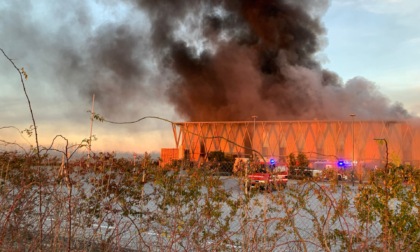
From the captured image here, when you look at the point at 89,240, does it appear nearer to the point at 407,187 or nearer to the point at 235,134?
the point at 407,187

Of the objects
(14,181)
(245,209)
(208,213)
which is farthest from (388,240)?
(14,181)

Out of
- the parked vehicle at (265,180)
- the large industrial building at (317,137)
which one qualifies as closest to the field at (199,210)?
the parked vehicle at (265,180)

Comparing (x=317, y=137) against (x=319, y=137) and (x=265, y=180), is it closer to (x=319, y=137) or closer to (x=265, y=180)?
(x=319, y=137)

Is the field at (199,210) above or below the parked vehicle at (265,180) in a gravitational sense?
below

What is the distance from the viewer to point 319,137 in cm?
7188

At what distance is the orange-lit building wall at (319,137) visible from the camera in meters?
68.2

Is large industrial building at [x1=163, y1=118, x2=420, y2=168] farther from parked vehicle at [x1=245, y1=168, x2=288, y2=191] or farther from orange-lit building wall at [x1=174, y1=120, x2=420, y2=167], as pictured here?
parked vehicle at [x1=245, y1=168, x2=288, y2=191]

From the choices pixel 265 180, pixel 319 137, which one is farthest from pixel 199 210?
pixel 319 137

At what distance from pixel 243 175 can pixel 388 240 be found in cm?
182

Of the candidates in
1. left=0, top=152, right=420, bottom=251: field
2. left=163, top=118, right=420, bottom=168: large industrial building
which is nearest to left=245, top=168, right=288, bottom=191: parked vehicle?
left=0, top=152, right=420, bottom=251: field

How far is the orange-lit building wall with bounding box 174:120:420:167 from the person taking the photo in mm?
68188

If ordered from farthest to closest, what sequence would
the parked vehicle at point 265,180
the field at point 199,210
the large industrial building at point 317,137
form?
the large industrial building at point 317,137
the parked vehicle at point 265,180
the field at point 199,210

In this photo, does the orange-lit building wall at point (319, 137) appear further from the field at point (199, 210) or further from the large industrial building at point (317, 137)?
the field at point (199, 210)

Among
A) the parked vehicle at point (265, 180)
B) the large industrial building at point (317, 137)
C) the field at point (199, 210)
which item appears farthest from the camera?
the large industrial building at point (317, 137)
